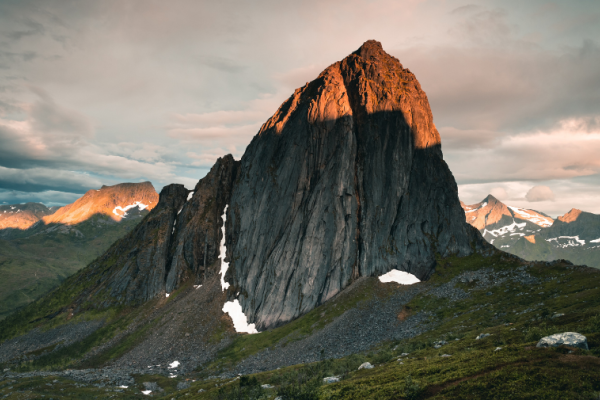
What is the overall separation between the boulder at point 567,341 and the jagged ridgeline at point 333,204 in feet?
239

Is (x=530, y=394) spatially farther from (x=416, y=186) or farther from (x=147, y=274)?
(x=147, y=274)

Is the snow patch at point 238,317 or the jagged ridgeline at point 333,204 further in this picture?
the jagged ridgeline at point 333,204

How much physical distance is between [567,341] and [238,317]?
89.5 meters

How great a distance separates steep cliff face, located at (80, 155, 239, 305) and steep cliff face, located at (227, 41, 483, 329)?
1936cm

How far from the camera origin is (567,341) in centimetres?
2203

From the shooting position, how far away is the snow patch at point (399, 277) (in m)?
90.6

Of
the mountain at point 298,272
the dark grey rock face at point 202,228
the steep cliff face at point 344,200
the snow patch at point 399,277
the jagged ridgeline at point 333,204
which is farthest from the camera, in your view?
the dark grey rock face at point 202,228

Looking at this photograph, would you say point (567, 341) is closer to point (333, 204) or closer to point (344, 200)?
point (333, 204)

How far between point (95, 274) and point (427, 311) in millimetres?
138598

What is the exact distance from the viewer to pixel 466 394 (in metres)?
18.2

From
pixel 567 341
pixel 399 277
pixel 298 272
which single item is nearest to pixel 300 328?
pixel 298 272

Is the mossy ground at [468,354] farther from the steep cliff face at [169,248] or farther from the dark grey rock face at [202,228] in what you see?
the steep cliff face at [169,248]

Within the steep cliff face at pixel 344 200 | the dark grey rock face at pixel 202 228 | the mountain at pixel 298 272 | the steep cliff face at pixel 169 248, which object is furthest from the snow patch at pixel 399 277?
the steep cliff face at pixel 169 248

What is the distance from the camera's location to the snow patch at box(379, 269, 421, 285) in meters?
90.6
